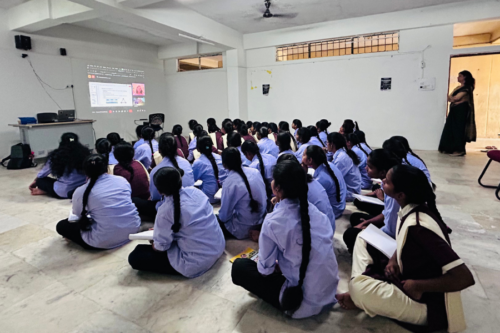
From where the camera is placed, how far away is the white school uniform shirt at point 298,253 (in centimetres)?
147

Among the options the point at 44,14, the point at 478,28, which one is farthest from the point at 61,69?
the point at 478,28

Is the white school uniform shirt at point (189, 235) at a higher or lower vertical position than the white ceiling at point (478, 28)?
lower

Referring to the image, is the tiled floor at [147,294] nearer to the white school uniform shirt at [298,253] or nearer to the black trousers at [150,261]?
the black trousers at [150,261]

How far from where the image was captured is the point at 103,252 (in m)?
2.49

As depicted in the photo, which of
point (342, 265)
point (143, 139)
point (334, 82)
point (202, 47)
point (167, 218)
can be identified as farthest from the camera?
point (202, 47)

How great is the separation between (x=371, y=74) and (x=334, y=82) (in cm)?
92

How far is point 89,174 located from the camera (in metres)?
2.31

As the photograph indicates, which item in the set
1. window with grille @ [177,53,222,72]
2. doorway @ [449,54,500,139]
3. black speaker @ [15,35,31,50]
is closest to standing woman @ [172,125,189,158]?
black speaker @ [15,35,31,50]

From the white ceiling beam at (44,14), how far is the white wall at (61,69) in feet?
1.23

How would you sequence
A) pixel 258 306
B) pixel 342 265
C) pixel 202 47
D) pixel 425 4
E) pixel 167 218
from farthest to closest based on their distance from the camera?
pixel 202 47, pixel 425 4, pixel 342 265, pixel 167 218, pixel 258 306

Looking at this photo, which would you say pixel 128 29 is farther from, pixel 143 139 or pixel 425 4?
pixel 425 4

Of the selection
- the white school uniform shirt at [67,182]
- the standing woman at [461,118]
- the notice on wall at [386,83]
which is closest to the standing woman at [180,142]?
the white school uniform shirt at [67,182]

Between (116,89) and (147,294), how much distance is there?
8374 mm

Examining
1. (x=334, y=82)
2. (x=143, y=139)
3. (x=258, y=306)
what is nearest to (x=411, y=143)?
(x=334, y=82)
